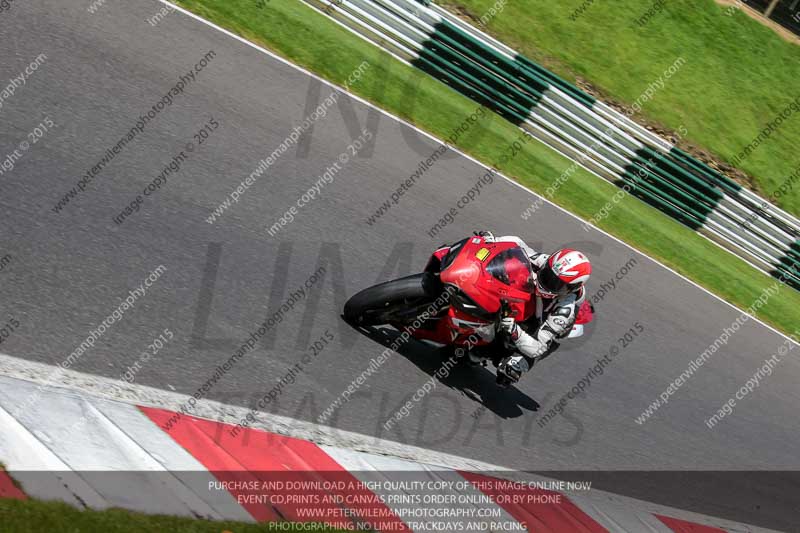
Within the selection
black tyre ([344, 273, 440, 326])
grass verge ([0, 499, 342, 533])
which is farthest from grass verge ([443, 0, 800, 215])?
grass verge ([0, 499, 342, 533])

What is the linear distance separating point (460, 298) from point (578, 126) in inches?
356

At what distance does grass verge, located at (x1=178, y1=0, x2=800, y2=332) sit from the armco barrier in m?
0.35

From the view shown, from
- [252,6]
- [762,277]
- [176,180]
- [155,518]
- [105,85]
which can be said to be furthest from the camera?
[762,277]

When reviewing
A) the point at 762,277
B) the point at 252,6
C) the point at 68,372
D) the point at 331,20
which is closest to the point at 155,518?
the point at 68,372

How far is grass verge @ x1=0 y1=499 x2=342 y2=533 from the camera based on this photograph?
13.1ft

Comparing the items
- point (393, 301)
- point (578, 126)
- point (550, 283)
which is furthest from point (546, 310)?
point (578, 126)

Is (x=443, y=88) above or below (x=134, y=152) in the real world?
above

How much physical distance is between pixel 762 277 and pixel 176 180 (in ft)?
38.9

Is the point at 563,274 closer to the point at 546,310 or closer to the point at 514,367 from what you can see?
the point at 546,310

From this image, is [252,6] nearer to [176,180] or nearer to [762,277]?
[176,180]

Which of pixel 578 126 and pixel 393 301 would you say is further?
pixel 578 126

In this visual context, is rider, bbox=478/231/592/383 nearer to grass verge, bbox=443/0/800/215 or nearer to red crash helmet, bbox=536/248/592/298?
red crash helmet, bbox=536/248/592/298

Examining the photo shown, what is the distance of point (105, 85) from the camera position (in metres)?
8.72

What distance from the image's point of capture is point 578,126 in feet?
48.9
